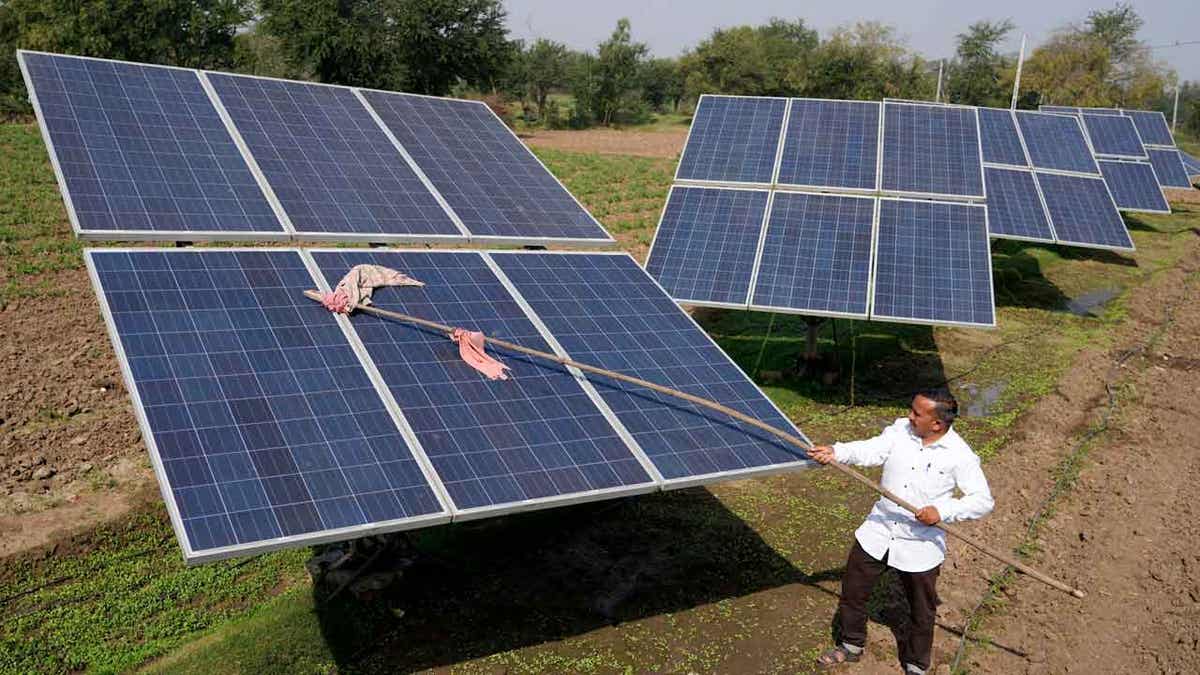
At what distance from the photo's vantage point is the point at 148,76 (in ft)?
34.5

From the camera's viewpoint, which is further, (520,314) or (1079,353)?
(1079,353)

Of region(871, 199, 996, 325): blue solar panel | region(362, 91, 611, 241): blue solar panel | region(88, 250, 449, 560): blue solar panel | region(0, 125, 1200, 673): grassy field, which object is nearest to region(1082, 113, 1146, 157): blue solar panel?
region(871, 199, 996, 325): blue solar panel

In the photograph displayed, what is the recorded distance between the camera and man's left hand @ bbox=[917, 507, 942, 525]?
7.16 m

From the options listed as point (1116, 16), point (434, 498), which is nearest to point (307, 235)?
point (434, 498)

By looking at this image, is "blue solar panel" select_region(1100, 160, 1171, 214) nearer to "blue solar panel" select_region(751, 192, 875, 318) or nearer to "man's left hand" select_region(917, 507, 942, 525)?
"blue solar panel" select_region(751, 192, 875, 318)

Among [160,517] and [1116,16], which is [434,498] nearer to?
[160,517]

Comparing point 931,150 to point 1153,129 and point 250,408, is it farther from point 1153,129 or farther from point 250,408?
point 1153,129

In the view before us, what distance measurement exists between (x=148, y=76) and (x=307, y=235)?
3301 millimetres

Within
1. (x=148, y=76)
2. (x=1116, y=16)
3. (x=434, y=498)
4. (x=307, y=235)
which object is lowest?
(x=1116, y=16)

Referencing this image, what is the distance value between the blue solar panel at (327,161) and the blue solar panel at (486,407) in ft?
3.06

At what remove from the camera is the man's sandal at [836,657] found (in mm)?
8062

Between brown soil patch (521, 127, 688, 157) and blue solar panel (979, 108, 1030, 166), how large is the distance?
25.0 m

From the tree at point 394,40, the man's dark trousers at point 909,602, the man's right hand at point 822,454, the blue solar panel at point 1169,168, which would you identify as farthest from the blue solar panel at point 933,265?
the tree at point 394,40

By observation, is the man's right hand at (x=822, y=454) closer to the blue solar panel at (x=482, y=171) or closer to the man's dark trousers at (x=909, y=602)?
the man's dark trousers at (x=909, y=602)
